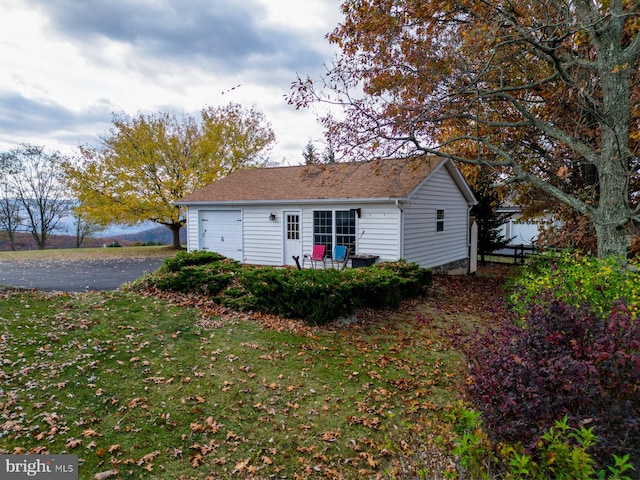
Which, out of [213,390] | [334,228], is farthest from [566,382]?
[334,228]

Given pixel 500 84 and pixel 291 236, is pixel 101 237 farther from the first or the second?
pixel 500 84

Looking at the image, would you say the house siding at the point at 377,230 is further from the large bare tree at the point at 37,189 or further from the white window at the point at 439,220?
the large bare tree at the point at 37,189

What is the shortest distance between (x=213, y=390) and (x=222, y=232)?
1141cm

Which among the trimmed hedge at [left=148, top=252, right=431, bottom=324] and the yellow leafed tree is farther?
the yellow leafed tree

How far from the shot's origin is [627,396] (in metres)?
2.43

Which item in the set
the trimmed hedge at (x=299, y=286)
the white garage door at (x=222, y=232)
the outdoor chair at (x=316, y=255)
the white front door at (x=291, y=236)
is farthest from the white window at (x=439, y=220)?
the white garage door at (x=222, y=232)

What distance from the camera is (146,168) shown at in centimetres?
2198

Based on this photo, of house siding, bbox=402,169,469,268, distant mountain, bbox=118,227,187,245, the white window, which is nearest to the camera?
house siding, bbox=402,169,469,268

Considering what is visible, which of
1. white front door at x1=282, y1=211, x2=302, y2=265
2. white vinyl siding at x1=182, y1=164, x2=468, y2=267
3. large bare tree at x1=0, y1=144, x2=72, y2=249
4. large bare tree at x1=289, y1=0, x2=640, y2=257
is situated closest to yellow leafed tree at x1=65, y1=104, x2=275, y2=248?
white vinyl siding at x1=182, y1=164, x2=468, y2=267

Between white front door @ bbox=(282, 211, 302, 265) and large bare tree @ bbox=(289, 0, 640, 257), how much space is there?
15.0ft

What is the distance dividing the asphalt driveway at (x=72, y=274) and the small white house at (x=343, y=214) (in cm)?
318

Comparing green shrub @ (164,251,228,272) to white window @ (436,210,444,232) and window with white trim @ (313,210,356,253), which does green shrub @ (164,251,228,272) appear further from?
white window @ (436,210,444,232)

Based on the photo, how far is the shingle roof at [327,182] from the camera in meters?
11.7

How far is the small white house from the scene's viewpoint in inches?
473
